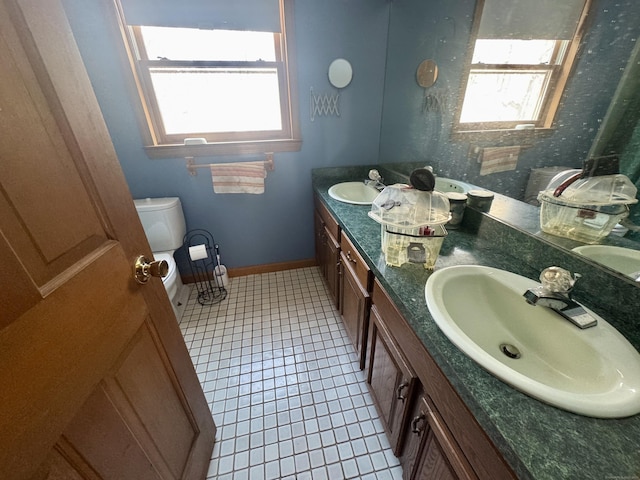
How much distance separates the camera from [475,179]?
116 centimetres

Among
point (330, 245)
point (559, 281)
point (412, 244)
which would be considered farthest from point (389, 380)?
point (330, 245)

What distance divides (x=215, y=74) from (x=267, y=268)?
153 cm

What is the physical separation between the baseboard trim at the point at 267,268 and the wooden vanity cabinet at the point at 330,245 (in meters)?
0.43

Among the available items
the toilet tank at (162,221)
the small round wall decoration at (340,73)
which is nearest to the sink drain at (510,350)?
the small round wall decoration at (340,73)

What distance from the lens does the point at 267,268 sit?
7.66ft

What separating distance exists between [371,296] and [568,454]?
0.68m

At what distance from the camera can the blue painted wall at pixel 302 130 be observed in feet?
5.02

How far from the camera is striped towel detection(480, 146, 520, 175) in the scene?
955mm

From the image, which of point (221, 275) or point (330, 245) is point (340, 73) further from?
point (221, 275)

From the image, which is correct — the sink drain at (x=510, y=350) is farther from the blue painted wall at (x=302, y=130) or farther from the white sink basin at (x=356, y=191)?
the blue painted wall at (x=302, y=130)

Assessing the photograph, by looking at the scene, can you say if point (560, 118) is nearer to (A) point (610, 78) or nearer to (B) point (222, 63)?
(A) point (610, 78)

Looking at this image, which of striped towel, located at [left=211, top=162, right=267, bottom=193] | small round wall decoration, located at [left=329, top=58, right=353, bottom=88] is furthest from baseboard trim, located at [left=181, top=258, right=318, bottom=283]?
small round wall decoration, located at [left=329, top=58, right=353, bottom=88]

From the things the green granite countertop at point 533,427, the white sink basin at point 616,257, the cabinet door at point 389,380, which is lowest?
the cabinet door at point 389,380

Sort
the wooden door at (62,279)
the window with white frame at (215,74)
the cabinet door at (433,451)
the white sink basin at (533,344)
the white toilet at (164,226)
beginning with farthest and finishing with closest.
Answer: the white toilet at (164,226) < the window with white frame at (215,74) < the cabinet door at (433,451) < the white sink basin at (533,344) < the wooden door at (62,279)
